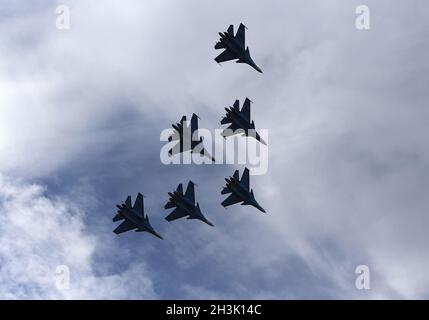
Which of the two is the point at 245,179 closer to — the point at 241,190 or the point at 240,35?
the point at 241,190

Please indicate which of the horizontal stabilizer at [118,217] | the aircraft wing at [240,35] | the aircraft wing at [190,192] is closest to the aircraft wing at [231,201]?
the aircraft wing at [190,192]

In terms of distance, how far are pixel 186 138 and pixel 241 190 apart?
54.9 feet

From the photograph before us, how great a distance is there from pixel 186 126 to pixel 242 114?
501 inches

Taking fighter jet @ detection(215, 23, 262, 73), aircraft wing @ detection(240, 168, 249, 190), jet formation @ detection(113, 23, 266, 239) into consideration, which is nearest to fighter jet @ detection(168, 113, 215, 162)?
jet formation @ detection(113, 23, 266, 239)

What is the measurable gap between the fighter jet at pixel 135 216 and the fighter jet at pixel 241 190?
18838 mm

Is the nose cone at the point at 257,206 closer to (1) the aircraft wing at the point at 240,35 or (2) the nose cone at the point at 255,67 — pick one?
(2) the nose cone at the point at 255,67

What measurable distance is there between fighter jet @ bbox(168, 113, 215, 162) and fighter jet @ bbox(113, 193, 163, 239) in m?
13.8

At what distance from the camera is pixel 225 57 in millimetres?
146000

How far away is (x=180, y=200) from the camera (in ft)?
490

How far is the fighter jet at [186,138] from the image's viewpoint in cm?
14715
